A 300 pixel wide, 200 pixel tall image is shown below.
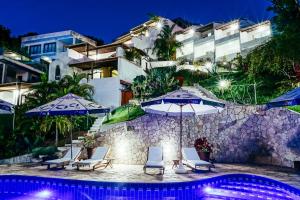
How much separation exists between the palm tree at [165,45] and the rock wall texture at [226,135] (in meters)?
25.3

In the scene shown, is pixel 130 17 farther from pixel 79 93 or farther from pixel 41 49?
pixel 79 93

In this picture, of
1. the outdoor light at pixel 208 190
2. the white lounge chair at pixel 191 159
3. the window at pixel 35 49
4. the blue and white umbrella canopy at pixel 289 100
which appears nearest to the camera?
the blue and white umbrella canopy at pixel 289 100

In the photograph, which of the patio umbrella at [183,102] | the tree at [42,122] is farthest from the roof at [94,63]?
the patio umbrella at [183,102]

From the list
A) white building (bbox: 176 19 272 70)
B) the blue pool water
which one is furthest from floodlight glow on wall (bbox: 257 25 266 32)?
the blue pool water

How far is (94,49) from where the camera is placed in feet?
123

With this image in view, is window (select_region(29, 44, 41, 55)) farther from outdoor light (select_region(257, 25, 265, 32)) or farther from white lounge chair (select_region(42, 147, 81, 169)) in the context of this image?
white lounge chair (select_region(42, 147, 81, 169))

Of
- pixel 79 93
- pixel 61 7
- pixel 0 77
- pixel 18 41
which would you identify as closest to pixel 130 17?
pixel 61 7

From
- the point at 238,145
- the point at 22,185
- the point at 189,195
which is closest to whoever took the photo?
the point at 189,195

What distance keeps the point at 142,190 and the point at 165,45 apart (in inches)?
1385

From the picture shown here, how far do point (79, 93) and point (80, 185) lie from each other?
45.8ft

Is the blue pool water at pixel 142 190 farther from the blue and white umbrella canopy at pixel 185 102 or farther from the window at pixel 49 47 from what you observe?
the window at pixel 49 47

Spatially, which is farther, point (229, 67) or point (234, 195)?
point (229, 67)

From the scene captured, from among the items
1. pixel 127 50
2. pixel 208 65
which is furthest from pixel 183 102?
pixel 208 65

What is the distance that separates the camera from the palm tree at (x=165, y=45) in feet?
138
